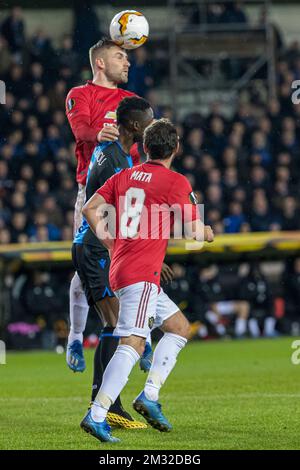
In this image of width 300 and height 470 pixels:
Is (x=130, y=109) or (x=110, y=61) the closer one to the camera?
(x=130, y=109)

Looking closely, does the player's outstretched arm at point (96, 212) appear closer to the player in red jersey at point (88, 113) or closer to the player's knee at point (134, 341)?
the player's knee at point (134, 341)

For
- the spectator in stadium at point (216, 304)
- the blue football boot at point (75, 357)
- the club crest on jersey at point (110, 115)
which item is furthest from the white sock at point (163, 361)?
the spectator in stadium at point (216, 304)

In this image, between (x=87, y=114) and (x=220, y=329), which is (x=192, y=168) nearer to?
(x=220, y=329)

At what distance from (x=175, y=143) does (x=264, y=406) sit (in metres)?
2.79

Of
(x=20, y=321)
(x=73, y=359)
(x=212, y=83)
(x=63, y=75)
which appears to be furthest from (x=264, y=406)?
(x=212, y=83)

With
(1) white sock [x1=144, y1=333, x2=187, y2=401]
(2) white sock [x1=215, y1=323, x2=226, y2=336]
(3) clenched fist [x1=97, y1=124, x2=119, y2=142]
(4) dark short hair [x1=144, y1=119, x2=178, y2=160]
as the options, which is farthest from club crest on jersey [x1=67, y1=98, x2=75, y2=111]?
(2) white sock [x1=215, y1=323, x2=226, y2=336]

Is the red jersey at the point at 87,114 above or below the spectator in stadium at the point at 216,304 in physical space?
above

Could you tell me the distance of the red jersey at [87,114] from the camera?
9.05 m

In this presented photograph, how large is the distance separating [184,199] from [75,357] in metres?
2.31

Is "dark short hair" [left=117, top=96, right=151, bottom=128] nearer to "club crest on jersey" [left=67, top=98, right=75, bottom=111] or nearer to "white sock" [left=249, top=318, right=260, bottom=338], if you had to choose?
"club crest on jersey" [left=67, top=98, right=75, bottom=111]

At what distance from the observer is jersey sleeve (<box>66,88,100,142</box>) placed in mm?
8938

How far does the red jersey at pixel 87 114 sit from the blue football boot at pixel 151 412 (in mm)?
2058

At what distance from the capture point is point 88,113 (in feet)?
30.0

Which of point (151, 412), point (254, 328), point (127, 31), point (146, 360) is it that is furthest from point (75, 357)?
point (254, 328)
